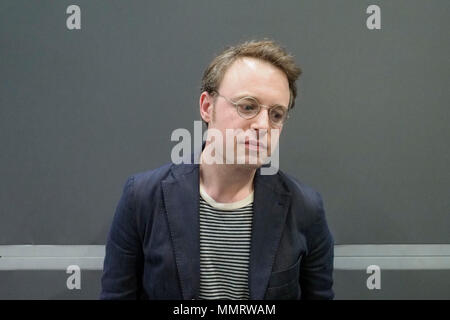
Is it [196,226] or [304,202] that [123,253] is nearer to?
[196,226]

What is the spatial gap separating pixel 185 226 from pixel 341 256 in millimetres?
667

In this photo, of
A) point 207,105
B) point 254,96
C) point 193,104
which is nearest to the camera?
point 254,96

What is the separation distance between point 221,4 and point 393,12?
1.99 ft

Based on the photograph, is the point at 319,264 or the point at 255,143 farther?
the point at 319,264

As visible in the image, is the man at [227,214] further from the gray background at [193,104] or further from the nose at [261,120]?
the gray background at [193,104]

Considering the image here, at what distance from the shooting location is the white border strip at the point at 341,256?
1.15 m

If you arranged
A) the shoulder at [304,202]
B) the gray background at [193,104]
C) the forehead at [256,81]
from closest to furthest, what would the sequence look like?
the forehead at [256,81] < the shoulder at [304,202] < the gray background at [193,104]

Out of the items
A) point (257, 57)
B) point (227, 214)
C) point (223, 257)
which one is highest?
point (257, 57)

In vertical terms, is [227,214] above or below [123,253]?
above

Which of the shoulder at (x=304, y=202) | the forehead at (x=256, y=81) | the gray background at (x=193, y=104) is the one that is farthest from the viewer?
the gray background at (x=193, y=104)

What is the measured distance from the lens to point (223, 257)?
83cm

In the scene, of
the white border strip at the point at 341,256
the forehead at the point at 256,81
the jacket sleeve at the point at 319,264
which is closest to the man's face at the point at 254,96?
the forehead at the point at 256,81

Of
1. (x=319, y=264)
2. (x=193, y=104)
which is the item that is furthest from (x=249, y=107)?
(x=319, y=264)

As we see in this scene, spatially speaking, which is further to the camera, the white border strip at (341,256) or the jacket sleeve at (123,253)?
the white border strip at (341,256)
